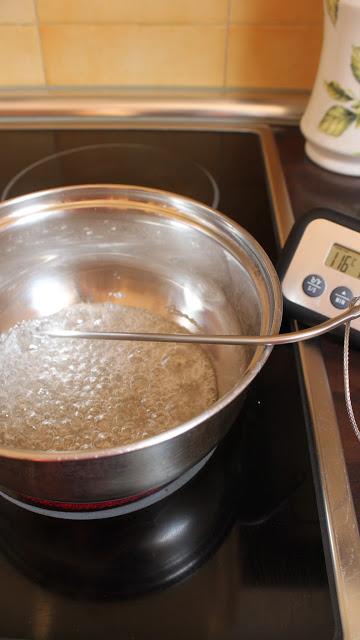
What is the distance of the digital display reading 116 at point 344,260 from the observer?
496mm

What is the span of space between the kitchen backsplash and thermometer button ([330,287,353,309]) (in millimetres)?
418

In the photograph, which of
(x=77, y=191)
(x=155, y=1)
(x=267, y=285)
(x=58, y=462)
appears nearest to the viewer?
(x=58, y=462)

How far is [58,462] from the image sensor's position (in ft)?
1.07

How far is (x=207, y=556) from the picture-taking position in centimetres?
41

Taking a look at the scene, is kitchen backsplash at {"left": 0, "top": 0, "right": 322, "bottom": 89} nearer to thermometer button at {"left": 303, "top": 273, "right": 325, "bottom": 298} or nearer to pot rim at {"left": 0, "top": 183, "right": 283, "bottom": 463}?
pot rim at {"left": 0, "top": 183, "right": 283, "bottom": 463}

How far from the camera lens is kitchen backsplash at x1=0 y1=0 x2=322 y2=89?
2.40ft

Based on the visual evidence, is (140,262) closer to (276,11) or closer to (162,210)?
(162,210)

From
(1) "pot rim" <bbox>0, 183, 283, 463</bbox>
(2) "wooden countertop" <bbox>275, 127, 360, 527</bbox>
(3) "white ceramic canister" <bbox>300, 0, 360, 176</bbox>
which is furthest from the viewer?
(3) "white ceramic canister" <bbox>300, 0, 360, 176</bbox>

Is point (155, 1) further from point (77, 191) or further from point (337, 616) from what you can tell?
point (337, 616)

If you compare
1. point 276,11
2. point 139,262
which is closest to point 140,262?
point 139,262

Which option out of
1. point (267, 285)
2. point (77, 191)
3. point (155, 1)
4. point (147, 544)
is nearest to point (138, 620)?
point (147, 544)

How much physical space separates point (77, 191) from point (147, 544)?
A: 341mm

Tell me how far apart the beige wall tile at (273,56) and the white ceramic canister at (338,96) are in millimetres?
133

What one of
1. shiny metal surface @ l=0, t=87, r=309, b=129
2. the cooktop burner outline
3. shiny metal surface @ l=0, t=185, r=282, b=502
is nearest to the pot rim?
shiny metal surface @ l=0, t=185, r=282, b=502
